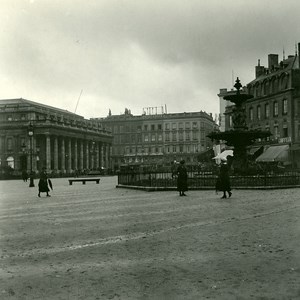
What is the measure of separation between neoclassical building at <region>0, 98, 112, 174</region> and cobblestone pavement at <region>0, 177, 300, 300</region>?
274ft

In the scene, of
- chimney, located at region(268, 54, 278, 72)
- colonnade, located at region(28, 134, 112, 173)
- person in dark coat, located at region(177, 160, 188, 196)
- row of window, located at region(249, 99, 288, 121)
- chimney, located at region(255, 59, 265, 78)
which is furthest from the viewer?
colonnade, located at region(28, 134, 112, 173)

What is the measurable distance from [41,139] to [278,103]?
56882 millimetres

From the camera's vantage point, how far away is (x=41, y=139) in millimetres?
102250

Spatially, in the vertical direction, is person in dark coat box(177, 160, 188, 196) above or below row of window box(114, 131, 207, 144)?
below

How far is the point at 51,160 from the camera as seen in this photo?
342ft

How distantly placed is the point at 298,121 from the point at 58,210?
43.9m

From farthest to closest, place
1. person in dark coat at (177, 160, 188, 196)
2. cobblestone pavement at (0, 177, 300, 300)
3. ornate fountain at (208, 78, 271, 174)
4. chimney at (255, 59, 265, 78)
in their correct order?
chimney at (255, 59, 265, 78) → ornate fountain at (208, 78, 271, 174) → person in dark coat at (177, 160, 188, 196) → cobblestone pavement at (0, 177, 300, 300)

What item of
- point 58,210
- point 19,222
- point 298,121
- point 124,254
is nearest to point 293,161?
point 298,121

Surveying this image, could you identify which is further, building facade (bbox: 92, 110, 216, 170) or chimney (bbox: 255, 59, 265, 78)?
building facade (bbox: 92, 110, 216, 170)

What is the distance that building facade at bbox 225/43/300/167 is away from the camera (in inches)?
2201

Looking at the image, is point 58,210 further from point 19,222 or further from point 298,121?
point 298,121

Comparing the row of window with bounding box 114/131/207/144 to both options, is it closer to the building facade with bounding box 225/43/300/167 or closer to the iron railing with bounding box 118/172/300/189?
the building facade with bounding box 225/43/300/167

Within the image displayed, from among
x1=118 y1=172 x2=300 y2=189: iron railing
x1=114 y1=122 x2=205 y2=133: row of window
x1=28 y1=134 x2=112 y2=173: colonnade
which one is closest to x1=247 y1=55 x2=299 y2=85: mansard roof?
x1=118 y1=172 x2=300 y2=189: iron railing

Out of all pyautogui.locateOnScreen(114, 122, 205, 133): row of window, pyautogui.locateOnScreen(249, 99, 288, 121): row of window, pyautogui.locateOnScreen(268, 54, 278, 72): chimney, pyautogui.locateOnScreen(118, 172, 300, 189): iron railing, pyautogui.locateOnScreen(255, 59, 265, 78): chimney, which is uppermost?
pyautogui.locateOnScreen(268, 54, 278, 72): chimney
